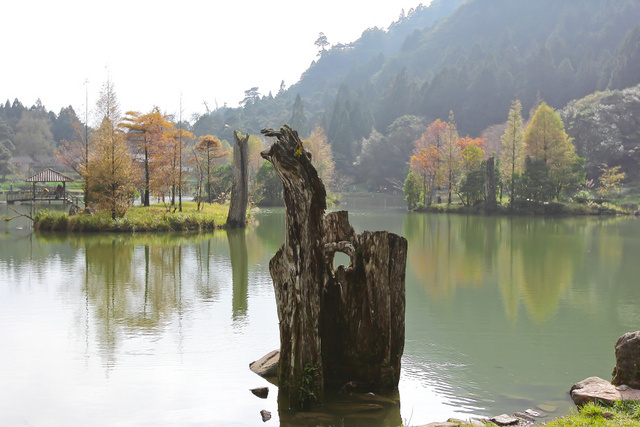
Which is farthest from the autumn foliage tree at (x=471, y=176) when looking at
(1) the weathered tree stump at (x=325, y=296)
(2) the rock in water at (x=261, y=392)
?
(2) the rock in water at (x=261, y=392)

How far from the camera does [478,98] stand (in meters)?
79.9

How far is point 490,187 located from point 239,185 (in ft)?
56.0

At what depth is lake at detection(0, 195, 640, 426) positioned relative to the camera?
553 cm

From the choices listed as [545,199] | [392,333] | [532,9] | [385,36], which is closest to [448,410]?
[392,333]

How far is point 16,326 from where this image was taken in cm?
820

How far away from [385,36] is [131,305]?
17457cm

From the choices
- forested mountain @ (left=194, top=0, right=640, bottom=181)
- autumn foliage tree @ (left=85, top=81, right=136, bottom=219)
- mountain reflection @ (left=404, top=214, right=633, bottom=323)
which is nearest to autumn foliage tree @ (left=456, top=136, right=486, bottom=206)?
mountain reflection @ (left=404, top=214, right=633, bottom=323)

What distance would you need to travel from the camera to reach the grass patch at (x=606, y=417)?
421cm

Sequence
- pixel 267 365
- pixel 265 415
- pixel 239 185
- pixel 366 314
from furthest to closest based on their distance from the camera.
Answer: pixel 239 185
pixel 267 365
pixel 366 314
pixel 265 415

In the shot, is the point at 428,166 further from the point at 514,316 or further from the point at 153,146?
the point at 514,316

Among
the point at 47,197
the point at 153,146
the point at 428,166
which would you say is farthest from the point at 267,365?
the point at 428,166

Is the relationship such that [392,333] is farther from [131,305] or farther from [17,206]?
[17,206]

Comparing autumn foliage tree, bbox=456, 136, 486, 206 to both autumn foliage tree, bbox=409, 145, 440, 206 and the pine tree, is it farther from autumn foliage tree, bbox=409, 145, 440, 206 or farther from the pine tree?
autumn foliage tree, bbox=409, 145, 440, 206

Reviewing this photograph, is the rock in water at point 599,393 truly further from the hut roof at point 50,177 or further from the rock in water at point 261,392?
the hut roof at point 50,177
